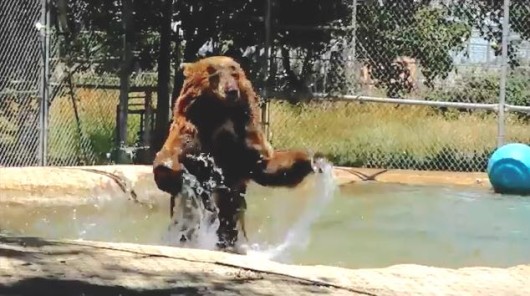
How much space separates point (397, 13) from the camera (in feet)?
48.7

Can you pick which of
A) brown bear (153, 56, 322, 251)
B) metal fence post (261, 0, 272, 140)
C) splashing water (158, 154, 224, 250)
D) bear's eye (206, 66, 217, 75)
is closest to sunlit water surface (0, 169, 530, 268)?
splashing water (158, 154, 224, 250)

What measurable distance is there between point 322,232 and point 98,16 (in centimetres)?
650

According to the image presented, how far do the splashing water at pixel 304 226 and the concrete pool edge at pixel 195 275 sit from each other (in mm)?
1774

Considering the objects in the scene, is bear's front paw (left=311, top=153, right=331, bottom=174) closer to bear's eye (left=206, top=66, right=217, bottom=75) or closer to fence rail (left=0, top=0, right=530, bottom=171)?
bear's eye (left=206, top=66, right=217, bottom=75)

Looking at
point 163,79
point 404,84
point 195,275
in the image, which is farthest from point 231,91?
point 404,84

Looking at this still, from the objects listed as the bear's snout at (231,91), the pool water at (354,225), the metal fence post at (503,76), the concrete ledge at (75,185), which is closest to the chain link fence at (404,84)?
the metal fence post at (503,76)

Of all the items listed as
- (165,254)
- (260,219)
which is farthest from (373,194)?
(165,254)

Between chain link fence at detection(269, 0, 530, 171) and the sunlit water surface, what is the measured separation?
9.61 ft

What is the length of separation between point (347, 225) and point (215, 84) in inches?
118

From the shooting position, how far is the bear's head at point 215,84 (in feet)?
22.5

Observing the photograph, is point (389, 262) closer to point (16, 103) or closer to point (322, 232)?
point (322, 232)

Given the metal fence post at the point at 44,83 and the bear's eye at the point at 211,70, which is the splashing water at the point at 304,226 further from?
the metal fence post at the point at 44,83

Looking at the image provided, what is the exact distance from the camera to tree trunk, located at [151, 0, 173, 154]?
14.1m

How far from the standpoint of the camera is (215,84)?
6.86m
